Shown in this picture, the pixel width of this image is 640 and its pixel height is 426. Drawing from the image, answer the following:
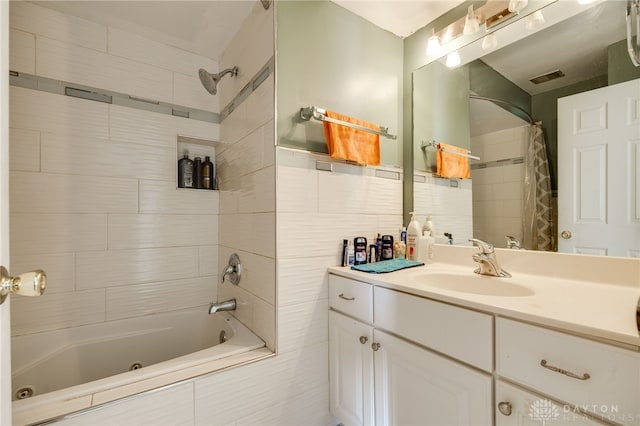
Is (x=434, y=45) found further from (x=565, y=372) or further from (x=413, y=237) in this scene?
(x=565, y=372)

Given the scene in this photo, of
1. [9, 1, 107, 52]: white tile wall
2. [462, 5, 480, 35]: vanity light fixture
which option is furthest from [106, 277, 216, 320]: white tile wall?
[462, 5, 480, 35]: vanity light fixture

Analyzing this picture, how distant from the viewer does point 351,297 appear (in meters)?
1.27

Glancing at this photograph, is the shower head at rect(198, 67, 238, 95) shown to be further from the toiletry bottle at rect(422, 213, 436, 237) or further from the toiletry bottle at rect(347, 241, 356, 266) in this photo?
the toiletry bottle at rect(422, 213, 436, 237)

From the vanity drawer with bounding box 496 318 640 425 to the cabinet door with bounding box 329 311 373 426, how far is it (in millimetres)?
536

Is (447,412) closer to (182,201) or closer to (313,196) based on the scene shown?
(313,196)

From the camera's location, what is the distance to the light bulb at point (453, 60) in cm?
154

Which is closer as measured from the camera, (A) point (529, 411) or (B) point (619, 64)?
(A) point (529, 411)

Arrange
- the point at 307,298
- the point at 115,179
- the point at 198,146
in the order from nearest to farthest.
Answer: the point at 307,298, the point at 115,179, the point at 198,146

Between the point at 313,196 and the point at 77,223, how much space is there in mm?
1397

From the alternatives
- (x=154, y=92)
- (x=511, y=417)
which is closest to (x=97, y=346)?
(x=154, y=92)

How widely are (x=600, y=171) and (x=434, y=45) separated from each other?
107cm

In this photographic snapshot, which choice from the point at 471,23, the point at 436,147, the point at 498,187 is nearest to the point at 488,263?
the point at 498,187

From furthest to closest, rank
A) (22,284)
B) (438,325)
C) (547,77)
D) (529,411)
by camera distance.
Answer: (547,77)
(438,325)
(529,411)
(22,284)

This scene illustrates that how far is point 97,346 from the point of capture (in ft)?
5.16
